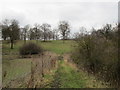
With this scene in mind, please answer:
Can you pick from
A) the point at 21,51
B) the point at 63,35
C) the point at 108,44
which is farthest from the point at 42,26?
the point at 108,44

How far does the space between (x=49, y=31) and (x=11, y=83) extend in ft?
229

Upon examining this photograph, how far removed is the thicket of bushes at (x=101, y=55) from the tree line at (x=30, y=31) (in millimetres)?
30255

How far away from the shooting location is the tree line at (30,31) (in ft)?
180

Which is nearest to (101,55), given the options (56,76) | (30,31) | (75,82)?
(56,76)

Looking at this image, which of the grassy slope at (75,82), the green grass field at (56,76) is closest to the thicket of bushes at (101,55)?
the grassy slope at (75,82)

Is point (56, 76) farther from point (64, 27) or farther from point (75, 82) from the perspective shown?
point (64, 27)

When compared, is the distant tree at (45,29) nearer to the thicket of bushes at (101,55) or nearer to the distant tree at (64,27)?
the distant tree at (64,27)

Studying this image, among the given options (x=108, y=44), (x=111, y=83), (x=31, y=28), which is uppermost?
(x=31, y=28)

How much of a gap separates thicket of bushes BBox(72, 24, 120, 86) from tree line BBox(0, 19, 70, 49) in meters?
30.3

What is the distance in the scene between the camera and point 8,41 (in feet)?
193

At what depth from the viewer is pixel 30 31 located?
71062 millimetres

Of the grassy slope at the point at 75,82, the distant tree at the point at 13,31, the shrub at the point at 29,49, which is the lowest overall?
the grassy slope at the point at 75,82

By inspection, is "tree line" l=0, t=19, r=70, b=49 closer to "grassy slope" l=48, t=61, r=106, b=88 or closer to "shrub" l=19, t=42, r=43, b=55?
"shrub" l=19, t=42, r=43, b=55

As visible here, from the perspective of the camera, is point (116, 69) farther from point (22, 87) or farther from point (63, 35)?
point (63, 35)
